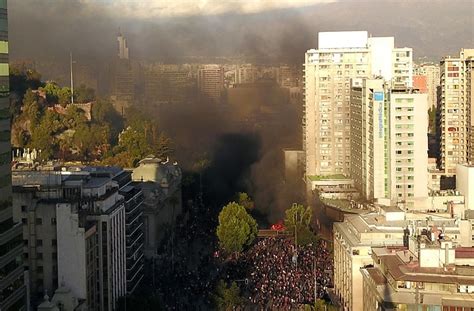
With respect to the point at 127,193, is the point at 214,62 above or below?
above

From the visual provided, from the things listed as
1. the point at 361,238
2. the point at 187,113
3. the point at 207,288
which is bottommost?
the point at 207,288

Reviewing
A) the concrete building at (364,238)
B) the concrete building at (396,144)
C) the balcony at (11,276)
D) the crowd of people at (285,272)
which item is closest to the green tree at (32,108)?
the crowd of people at (285,272)

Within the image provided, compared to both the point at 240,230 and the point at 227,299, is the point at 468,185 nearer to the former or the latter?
the point at 240,230

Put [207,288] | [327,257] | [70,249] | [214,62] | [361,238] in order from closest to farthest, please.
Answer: [70,249]
[361,238]
[207,288]
[327,257]
[214,62]

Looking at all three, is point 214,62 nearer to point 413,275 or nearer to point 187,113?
point 187,113

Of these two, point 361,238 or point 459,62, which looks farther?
point 459,62


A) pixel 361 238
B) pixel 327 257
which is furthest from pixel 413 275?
pixel 327 257

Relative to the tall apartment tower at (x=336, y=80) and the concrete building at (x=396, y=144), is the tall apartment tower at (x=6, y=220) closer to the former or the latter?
the concrete building at (x=396, y=144)
